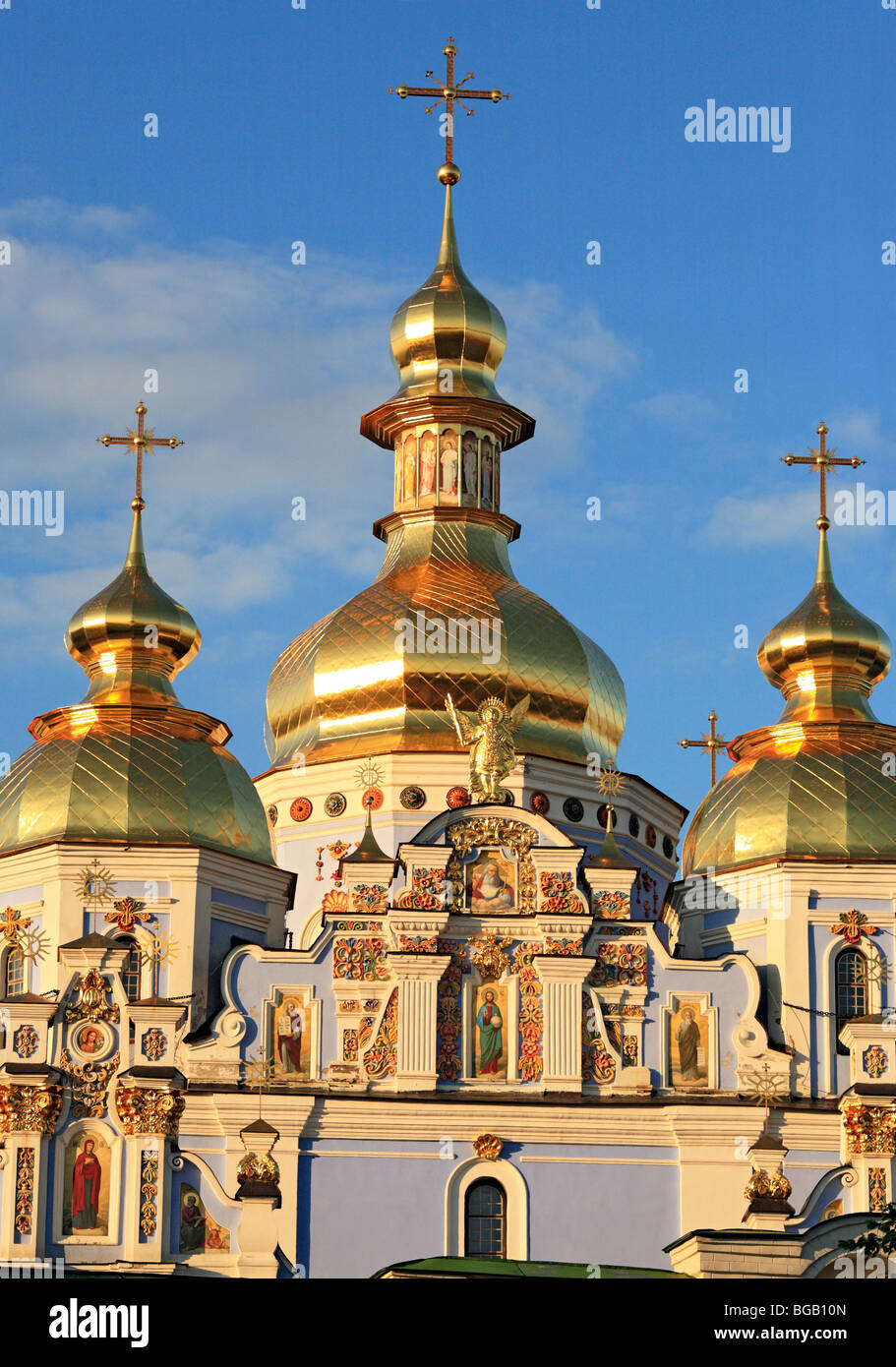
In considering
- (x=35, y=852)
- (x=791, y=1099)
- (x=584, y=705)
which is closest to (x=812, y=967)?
(x=791, y=1099)

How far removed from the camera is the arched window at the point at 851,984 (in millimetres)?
43125

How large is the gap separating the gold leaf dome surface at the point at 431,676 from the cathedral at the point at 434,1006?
2.25 metres

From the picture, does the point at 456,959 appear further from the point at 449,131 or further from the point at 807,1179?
the point at 449,131

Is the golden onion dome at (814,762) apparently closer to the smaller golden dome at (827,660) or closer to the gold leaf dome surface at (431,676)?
the smaller golden dome at (827,660)

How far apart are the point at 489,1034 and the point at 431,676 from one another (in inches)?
389

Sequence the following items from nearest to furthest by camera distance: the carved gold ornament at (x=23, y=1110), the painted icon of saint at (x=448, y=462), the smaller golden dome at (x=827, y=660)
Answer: the carved gold ornament at (x=23, y=1110) → the smaller golden dome at (x=827, y=660) → the painted icon of saint at (x=448, y=462)

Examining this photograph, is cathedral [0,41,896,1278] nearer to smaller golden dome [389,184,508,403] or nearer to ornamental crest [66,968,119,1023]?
ornamental crest [66,968,119,1023]

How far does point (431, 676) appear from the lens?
1948 inches

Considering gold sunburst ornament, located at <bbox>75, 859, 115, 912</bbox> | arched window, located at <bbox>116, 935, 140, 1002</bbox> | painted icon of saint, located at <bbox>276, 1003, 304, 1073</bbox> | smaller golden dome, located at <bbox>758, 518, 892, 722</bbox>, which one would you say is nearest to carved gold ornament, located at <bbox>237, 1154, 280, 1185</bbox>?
painted icon of saint, located at <bbox>276, 1003, 304, 1073</bbox>

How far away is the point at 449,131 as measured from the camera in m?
56.2

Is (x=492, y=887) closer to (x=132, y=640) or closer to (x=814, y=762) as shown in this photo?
(x=814, y=762)

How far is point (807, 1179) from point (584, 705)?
11.9 meters

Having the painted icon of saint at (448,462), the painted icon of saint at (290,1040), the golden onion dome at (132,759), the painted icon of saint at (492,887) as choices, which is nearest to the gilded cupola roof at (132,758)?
the golden onion dome at (132,759)
